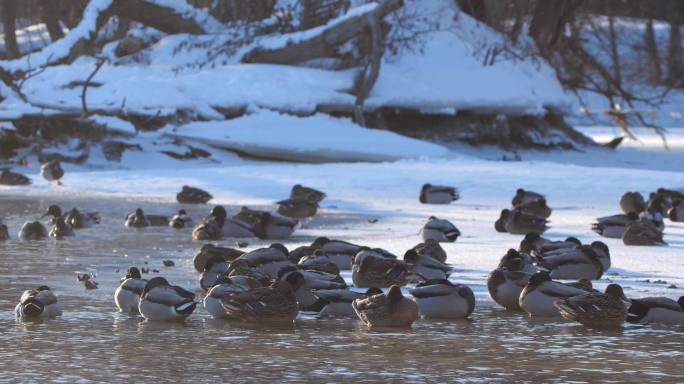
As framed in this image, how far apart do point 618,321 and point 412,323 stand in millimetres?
1153

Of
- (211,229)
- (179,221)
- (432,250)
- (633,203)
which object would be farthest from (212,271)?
(633,203)

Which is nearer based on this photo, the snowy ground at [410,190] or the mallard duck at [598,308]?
the mallard duck at [598,308]

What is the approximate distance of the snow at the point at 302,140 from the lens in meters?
24.5

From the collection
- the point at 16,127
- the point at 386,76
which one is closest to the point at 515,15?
the point at 386,76

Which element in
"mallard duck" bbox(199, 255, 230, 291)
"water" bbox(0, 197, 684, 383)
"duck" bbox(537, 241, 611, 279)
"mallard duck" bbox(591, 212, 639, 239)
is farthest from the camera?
"mallard duck" bbox(591, 212, 639, 239)

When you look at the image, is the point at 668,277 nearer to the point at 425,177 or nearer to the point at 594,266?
the point at 594,266

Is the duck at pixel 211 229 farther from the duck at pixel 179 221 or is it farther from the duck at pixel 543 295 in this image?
the duck at pixel 543 295

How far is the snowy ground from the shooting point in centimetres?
1225

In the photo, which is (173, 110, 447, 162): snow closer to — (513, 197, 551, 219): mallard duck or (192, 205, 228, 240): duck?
(513, 197, 551, 219): mallard duck

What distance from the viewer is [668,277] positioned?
9570 mm

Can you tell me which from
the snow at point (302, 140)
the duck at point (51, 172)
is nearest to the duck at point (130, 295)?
the duck at point (51, 172)

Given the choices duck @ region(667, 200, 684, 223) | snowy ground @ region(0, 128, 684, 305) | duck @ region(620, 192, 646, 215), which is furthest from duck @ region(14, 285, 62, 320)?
duck @ region(620, 192, 646, 215)

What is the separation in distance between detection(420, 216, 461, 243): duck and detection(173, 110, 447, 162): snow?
1210 cm

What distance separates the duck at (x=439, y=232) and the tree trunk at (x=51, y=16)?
22.8 meters
